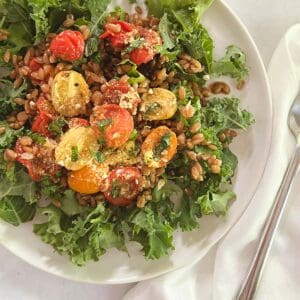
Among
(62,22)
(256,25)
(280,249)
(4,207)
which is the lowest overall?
(4,207)

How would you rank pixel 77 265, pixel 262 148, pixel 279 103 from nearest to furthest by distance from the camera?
1. pixel 77 265
2. pixel 262 148
3. pixel 279 103

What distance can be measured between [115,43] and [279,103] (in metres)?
0.61

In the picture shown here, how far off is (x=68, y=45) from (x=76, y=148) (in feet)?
0.97

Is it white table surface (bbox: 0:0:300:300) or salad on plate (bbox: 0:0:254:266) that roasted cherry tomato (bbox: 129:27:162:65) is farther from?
white table surface (bbox: 0:0:300:300)

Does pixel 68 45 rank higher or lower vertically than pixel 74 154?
higher

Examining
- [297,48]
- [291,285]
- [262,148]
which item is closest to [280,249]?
[291,285]

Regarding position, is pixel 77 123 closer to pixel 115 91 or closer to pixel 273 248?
pixel 115 91

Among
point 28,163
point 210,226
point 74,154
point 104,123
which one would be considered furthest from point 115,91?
point 210,226

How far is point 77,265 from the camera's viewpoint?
1.73m

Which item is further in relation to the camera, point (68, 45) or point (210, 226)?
point (210, 226)

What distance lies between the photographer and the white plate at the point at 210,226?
1.80 meters

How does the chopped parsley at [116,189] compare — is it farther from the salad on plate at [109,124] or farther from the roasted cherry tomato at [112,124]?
the roasted cherry tomato at [112,124]

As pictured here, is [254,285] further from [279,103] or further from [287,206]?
[279,103]

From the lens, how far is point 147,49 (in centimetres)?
170
